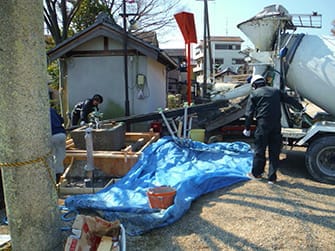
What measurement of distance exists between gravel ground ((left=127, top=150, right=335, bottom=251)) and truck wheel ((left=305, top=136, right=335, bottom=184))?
40 centimetres

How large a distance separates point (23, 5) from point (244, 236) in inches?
131

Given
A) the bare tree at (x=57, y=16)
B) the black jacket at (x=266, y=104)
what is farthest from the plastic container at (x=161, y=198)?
the bare tree at (x=57, y=16)

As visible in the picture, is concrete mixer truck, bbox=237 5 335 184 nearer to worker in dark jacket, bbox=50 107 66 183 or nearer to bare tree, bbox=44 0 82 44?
worker in dark jacket, bbox=50 107 66 183

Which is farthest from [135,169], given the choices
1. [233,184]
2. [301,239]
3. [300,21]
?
[300,21]

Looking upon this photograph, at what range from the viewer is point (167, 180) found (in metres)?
5.30

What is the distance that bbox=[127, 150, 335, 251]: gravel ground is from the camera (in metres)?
3.49

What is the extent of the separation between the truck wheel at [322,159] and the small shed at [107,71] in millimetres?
5771

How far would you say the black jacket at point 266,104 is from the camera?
5.41m

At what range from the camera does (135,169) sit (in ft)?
18.9

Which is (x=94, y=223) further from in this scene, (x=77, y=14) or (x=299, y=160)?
(x=77, y=14)

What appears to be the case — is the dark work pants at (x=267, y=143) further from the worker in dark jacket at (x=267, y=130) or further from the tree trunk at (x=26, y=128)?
the tree trunk at (x=26, y=128)

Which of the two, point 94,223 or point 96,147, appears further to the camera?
point 96,147

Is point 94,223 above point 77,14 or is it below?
below

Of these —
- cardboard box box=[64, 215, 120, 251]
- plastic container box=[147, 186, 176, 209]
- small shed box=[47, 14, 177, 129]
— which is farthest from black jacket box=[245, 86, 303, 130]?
small shed box=[47, 14, 177, 129]
